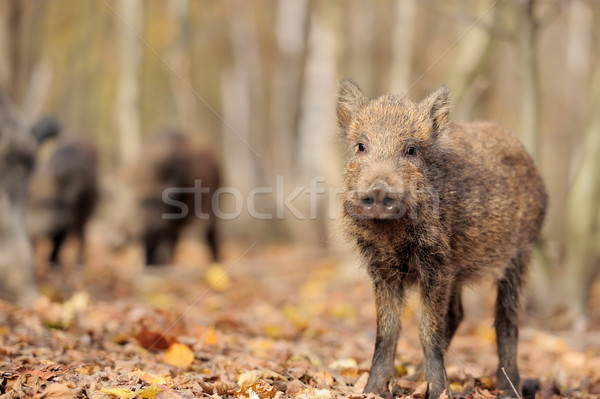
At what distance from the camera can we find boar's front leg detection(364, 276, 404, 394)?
4.64m

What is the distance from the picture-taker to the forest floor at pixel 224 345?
4.27m

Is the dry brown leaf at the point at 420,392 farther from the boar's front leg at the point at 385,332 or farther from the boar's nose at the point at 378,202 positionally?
the boar's nose at the point at 378,202

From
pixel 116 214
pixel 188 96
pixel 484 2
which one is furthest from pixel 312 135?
pixel 484 2

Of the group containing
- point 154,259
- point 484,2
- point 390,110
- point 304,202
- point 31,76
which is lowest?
point 154,259

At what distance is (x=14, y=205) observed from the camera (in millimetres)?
7359

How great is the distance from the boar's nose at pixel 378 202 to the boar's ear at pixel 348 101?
1267 mm

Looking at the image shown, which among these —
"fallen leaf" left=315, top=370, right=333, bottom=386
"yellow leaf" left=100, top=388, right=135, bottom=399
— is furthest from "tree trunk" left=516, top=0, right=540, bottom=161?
"yellow leaf" left=100, top=388, right=135, bottom=399

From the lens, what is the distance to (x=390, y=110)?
500 centimetres

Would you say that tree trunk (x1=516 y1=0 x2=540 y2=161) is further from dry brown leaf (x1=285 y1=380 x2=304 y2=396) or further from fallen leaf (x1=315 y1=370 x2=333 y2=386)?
dry brown leaf (x1=285 y1=380 x2=304 y2=396)

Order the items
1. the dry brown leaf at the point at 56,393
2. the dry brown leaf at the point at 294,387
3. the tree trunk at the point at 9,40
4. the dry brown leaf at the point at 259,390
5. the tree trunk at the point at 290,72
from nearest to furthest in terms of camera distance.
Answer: the dry brown leaf at the point at 56,393, the dry brown leaf at the point at 259,390, the dry brown leaf at the point at 294,387, the tree trunk at the point at 9,40, the tree trunk at the point at 290,72

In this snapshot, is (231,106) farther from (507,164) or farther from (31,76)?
(507,164)

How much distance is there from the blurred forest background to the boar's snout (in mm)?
1131

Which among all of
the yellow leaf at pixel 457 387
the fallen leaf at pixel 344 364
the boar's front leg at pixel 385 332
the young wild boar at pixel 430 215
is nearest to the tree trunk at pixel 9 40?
the young wild boar at pixel 430 215

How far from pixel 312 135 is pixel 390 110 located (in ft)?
43.0
